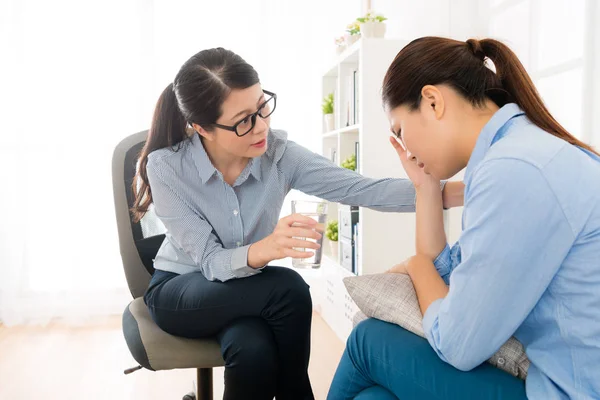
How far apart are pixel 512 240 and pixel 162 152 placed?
1016mm

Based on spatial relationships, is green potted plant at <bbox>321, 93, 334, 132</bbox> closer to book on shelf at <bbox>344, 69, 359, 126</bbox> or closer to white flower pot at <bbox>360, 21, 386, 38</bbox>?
book on shelf at <bbox>344, 69, 359, 126</bbox>

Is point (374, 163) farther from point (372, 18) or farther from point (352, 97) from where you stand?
point (372, 18)

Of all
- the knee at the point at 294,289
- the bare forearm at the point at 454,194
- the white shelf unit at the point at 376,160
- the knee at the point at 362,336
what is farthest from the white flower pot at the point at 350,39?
the knee at the point at 362,336

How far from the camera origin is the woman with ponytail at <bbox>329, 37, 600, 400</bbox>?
0.73m

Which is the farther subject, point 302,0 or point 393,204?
point 302,0

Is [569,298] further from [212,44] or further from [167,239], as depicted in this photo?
[212,44]

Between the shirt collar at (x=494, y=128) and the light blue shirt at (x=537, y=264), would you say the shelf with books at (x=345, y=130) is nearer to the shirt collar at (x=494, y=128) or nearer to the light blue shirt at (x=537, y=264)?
the shirt collar at (x=494, y=128)

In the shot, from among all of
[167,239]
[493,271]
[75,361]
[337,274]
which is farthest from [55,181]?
[493,271]

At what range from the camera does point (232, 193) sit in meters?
1.44

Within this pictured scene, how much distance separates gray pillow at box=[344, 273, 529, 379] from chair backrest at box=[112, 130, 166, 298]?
2.38 feet

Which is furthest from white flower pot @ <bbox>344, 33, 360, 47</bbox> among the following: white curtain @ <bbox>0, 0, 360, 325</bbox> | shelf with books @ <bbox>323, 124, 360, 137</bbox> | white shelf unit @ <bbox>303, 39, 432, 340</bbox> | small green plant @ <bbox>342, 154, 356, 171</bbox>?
white curtain @ <bbox>0, 0, 360, 325</bbox>

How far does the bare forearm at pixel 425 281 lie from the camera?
0.98 m

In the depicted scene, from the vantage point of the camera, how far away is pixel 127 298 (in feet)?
10.9

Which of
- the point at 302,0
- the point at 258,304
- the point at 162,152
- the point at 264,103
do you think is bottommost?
the point at 258,304
